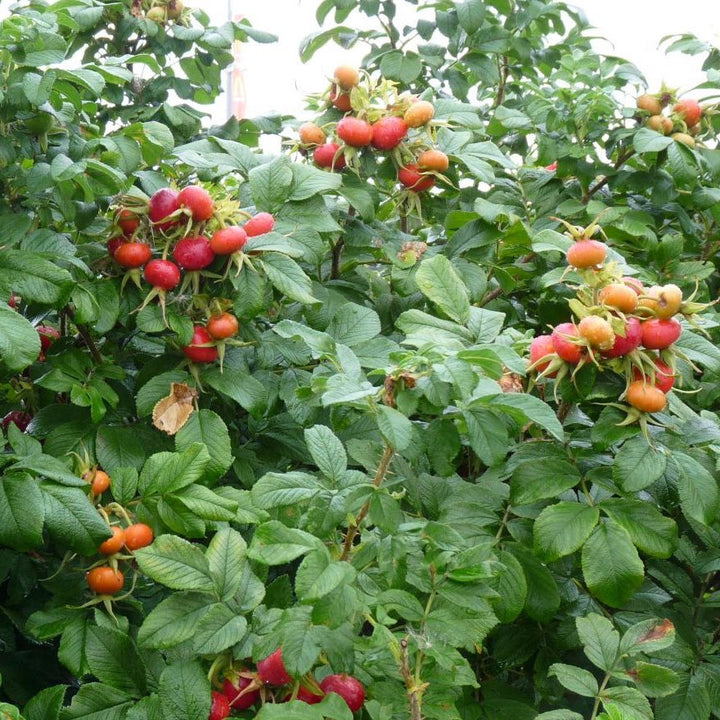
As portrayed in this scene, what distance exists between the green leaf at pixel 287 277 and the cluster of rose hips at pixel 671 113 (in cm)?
70

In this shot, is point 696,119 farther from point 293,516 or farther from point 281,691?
point 281,691

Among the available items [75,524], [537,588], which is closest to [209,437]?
[75,524]

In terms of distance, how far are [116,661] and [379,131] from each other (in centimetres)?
76

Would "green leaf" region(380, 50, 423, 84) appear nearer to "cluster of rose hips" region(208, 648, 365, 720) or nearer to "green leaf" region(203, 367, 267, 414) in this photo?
"green leaf" region(203, 367, 267, 414)

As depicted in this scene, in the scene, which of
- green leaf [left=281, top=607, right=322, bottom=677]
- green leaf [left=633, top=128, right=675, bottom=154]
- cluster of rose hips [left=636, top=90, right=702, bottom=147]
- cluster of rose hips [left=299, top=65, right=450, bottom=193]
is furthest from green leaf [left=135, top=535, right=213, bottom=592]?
cluster of rose hips [left=636, top=90, right=702, bottom=147]

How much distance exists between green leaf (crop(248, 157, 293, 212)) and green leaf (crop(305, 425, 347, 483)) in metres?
0.44

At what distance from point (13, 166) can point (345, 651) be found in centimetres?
77

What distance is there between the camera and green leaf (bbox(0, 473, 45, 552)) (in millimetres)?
916

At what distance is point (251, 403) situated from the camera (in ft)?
3.59

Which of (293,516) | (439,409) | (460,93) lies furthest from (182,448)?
(460,93)

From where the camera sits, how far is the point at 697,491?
0.94 metres

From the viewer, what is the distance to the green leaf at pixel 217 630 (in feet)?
2.45

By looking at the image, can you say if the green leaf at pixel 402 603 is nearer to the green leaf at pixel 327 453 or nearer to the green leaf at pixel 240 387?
the green leaf at pixel 327 453

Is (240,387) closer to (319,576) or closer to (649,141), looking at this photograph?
(319,576)
